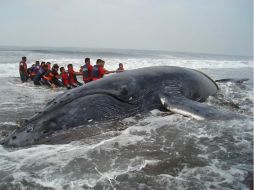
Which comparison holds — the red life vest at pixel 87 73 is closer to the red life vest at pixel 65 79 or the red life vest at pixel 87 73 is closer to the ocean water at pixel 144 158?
the red life vest at pixel 65 79

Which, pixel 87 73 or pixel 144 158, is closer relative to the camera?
pixel 144 158

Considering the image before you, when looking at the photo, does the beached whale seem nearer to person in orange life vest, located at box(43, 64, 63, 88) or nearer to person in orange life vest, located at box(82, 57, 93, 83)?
person in orange life vest, located at box(82, 57, 93, 83)

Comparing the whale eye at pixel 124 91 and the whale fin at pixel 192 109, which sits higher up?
the whale eye at pixel 124 91

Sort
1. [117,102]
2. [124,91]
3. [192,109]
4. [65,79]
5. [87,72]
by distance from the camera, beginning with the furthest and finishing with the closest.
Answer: [65,79] < [87,72] < [124,91] < [117,102] < [192,109]

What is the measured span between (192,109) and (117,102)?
1.76m

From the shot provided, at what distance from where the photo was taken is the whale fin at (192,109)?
22.0ft

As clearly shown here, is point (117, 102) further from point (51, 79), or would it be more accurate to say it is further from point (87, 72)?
point (51, 79)

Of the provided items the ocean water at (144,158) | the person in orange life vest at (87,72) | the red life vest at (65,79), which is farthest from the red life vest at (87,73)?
the ocean water at (144,158)

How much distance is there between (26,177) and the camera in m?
4.46

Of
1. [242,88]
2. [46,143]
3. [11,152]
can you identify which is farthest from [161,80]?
[242,88]

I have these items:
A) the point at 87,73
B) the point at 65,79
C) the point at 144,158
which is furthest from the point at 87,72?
the point at 144,158

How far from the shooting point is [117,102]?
7168mm

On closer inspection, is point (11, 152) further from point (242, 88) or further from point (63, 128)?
point (242, 88)

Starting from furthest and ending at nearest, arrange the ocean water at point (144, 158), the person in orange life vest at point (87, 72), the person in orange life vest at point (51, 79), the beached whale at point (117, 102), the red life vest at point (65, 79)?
the person in orange life vest at point (51, 79), the red life vest at point (65, 79), the person in orange life vest at point (87, 72), the beached whale at point (117, 102), the ocean water at point (144, 158)
